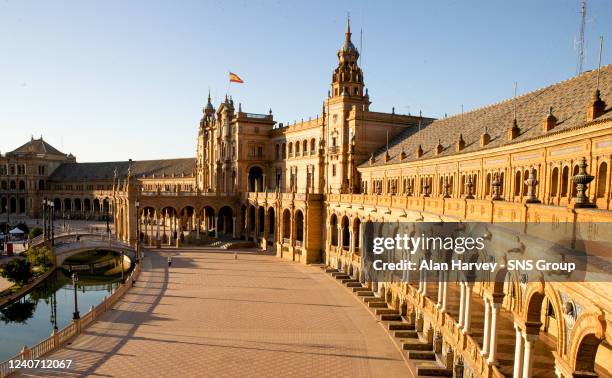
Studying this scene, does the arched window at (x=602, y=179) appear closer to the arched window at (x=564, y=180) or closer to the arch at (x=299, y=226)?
the arched window at (x=564, y=180)

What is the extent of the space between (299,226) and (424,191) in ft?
111

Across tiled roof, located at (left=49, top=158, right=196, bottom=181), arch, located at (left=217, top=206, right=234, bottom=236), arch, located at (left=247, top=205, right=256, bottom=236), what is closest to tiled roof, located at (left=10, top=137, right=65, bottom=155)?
tiled roof, located at (left=49, top=158, right=196, bottom=181)

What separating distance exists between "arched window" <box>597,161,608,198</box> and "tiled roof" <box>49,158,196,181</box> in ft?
288

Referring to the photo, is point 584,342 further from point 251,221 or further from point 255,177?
point 255,177

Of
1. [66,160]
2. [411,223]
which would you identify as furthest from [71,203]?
[411,223]

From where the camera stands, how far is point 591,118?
60.9 feet

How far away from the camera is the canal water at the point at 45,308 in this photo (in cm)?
3219

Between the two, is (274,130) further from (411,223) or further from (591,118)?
(591,118)

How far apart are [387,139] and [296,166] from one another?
19.5m

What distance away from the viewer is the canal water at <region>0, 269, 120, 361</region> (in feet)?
106

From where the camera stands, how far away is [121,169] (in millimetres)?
109125

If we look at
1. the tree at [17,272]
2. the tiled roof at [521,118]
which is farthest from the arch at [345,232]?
the tree at [17,272]

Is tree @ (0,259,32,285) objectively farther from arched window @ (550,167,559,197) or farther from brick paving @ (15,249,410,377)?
arched window @ (550,167,559,197)

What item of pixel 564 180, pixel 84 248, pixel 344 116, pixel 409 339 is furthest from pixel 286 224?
pixel 564 180
